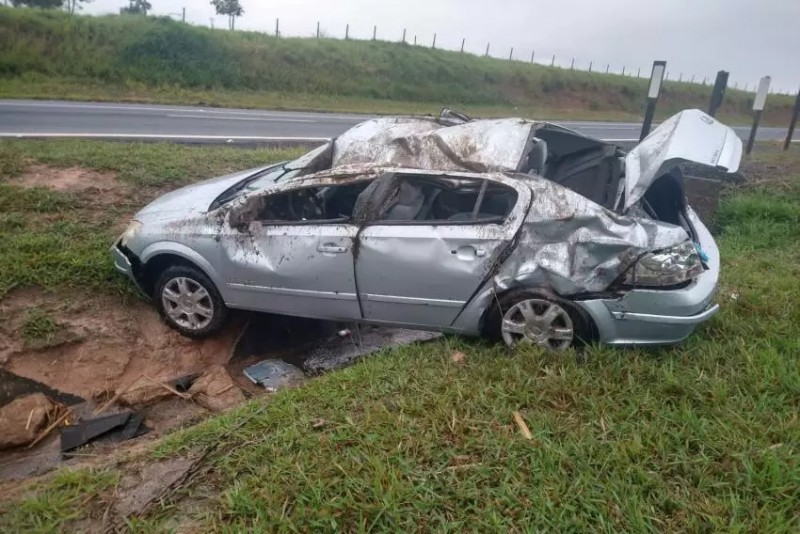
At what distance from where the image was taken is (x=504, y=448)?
9.94 feet

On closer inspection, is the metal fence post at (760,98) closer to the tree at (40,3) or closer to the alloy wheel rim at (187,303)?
the alloy wheel rim at (187,303)

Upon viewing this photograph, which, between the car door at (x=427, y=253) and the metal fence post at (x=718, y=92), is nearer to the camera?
the car door at (x=427, y=253)

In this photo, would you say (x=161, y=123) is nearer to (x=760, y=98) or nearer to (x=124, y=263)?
(x=124, y=263)

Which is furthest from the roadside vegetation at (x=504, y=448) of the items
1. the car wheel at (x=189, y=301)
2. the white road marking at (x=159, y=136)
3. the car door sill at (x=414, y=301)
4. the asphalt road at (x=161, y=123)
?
the asphalt road at (x=161, y=123)

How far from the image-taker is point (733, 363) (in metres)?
3.78

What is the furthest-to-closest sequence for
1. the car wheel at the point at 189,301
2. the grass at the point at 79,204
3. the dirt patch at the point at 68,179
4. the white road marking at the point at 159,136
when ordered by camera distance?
the white road marking at the point at 159,136
the dirt patch at the point at 68,179
the grass at the point at 79,204
the car wheel at the point at 189,301

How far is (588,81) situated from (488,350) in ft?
105

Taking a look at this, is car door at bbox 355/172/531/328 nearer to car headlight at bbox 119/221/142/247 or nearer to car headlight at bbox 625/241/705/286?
car headlight at bbox 625/241/705/286

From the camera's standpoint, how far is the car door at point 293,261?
430cm

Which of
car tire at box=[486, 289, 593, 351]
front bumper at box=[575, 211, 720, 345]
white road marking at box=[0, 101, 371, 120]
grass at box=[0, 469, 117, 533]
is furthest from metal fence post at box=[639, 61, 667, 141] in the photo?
white road marking at box=[0, 101, 371, 120]

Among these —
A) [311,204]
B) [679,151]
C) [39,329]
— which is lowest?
[39,329]

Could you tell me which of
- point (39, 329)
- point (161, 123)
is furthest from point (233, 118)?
point (39, 329)

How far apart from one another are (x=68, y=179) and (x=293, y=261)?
3.78m

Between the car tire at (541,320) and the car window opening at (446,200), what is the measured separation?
0.57m
